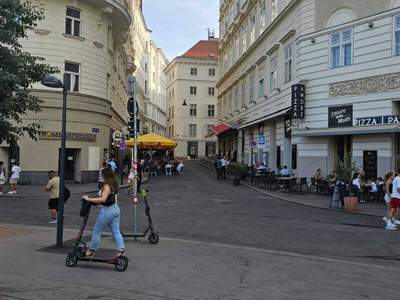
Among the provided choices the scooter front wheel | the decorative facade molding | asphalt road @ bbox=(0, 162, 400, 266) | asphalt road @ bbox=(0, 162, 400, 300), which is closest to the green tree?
asphalt road @ bbox=(0, 162, 400, 300)

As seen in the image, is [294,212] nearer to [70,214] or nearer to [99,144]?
[70,214]

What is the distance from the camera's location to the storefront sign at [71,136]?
2878 centimetres

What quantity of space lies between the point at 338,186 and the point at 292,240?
312 inches

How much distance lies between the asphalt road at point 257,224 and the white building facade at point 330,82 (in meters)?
5.69

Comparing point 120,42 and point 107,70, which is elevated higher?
point 120,42

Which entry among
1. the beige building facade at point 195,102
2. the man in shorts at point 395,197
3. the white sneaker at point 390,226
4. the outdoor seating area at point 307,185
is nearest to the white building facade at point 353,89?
the outdoor seating area at point 307,185

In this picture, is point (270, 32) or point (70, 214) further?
point (270, 32)

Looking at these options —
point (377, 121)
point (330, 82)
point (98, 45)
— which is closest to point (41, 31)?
point (98, 45)

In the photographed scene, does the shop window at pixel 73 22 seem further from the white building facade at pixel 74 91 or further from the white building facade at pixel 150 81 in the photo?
the white building facade at pixel 150 81

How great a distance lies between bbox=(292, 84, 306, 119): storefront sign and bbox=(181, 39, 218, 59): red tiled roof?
63341 mm

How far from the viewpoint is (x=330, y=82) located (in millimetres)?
25781

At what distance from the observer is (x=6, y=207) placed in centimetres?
1784

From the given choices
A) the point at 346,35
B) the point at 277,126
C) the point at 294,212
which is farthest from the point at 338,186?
the point at 277,126

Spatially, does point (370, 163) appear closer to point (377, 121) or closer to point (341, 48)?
point (377, 121)
